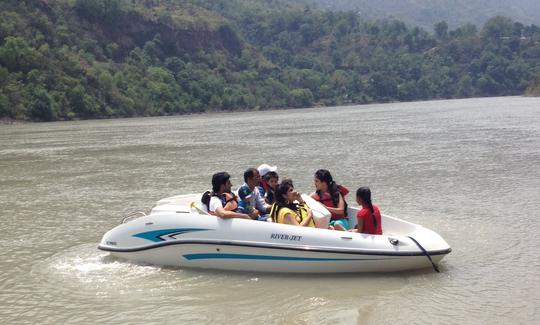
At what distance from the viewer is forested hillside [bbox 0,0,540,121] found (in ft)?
229

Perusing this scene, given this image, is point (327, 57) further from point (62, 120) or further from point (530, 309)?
point (530, 309)

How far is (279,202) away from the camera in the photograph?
8352 millimetres

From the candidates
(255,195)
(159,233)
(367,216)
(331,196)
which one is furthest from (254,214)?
(367,216)

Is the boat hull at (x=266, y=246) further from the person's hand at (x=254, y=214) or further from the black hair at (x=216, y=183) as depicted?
the person's hand at (x=254, y=214)

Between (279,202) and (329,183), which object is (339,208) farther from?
(279,202)

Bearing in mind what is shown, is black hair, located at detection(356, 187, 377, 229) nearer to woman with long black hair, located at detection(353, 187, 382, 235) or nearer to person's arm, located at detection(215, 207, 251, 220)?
woman with long black hair, located at detection(353, 187, 382, 235)

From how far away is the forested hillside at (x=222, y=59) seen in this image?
6981 centimetres

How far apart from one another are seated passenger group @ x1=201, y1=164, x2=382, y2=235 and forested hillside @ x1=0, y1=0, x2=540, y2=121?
183 ft

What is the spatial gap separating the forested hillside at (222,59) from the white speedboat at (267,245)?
55.3 metres

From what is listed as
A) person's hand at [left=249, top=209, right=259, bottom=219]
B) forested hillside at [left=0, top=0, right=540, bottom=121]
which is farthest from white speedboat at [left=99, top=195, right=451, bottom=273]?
forested hillside at [left=0, top=0, right=540, bottom=121]

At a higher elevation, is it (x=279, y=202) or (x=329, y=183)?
(x=329, y=183)

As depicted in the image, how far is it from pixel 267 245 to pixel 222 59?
106m

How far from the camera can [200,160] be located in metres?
23.5

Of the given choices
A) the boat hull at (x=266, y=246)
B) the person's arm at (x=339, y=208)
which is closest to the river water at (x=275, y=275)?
the boat hull at (x=266, y=246)
